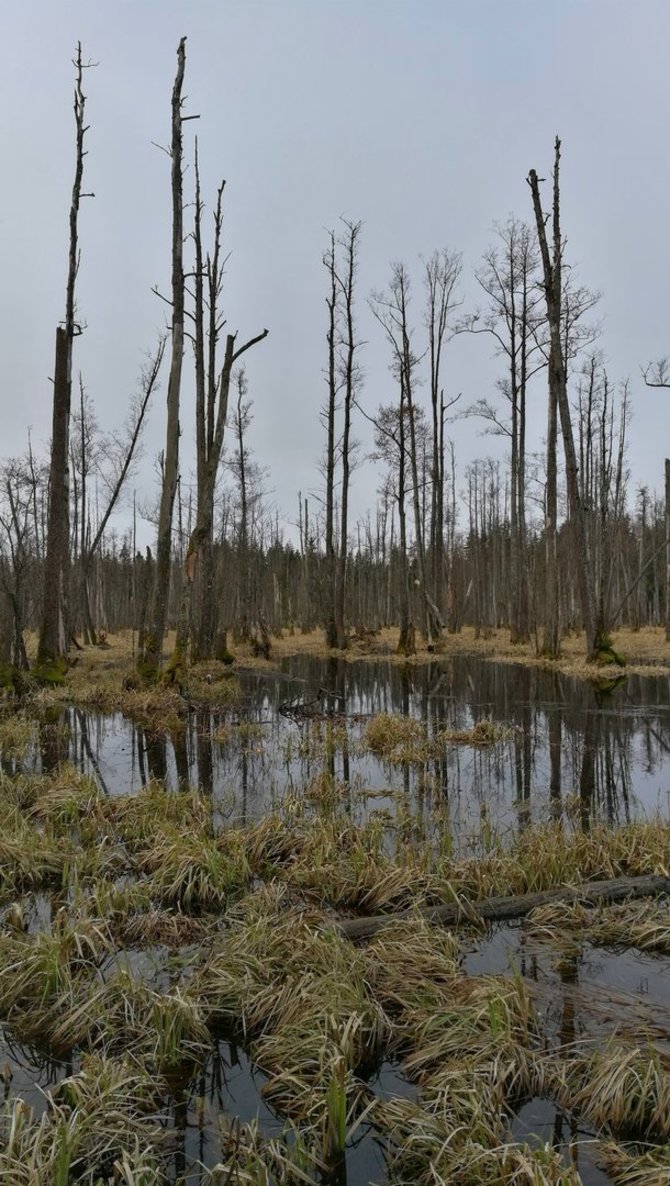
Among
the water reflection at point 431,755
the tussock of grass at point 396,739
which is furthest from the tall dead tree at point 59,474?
the tussock of grass at point 396,739

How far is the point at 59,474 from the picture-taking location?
575 inches

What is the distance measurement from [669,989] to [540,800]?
11.4 feet

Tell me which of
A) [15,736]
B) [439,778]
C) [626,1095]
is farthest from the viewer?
[15,736]

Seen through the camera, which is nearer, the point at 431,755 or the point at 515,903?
the point at 515,903

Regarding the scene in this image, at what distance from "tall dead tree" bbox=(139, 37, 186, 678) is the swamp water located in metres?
1.93

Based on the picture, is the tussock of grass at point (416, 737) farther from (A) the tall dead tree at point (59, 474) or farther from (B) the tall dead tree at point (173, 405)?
(A) the tall dead tree at point (59, 474)

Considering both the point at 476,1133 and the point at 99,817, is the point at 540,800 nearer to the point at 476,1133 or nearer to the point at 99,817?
the point at 99,817

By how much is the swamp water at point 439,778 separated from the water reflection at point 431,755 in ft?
0.12

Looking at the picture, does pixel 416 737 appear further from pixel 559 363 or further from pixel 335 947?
pixel 559 363

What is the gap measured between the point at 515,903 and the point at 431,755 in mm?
4650

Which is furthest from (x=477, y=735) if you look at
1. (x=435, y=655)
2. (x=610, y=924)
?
(x=435, y=655)

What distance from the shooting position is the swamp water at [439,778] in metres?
2.90

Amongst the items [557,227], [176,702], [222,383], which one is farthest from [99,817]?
[557,227]

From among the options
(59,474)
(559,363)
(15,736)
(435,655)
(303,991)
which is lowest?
(303,991)
